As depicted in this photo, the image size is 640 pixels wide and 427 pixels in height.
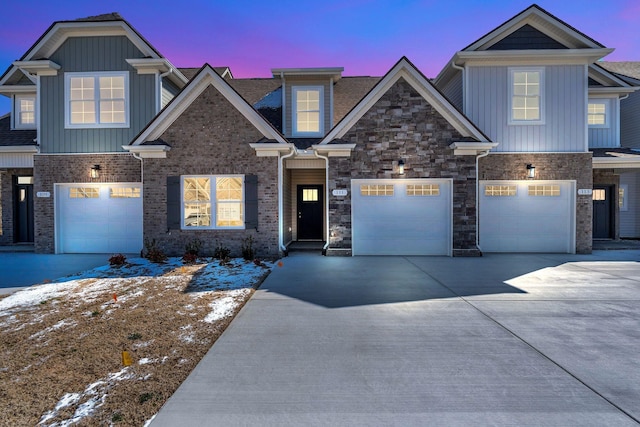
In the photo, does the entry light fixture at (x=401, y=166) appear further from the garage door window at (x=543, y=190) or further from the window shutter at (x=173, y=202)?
the window shutter at (x=173, y=202)

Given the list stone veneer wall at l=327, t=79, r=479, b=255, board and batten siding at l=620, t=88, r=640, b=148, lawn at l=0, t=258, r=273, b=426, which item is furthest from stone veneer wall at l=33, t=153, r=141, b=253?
board and batten siding at l=620, t=88, r=640, b=148

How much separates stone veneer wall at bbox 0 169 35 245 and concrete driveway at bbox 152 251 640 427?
12.9 metres

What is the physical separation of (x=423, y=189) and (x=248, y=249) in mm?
5768

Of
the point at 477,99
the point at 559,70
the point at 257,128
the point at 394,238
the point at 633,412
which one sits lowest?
the point at 633,412

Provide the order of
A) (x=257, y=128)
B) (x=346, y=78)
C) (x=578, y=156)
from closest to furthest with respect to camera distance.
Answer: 1. (x=257, y=128)
2. (x=578, y=156)
3. (x=346, y=78)

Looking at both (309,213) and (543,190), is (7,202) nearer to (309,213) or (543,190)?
(309,213)

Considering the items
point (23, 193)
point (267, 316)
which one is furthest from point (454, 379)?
point (23, 193)

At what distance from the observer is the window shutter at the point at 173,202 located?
35.4 feet

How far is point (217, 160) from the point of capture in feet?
35.3

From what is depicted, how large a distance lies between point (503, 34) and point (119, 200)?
1418 cm

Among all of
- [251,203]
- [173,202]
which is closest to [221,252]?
[251,203]

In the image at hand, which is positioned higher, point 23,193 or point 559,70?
point 559,70

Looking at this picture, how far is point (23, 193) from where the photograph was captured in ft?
45.9

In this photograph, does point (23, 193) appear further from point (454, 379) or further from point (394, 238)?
point (454, 379)
